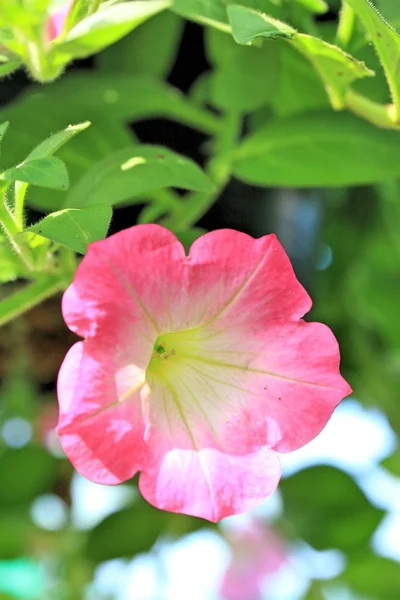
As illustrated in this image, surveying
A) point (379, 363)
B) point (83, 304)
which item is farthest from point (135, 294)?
point (379, 363)

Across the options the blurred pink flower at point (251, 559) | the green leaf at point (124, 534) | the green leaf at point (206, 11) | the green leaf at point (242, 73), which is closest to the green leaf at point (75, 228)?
the green leaf at point (206, 11)

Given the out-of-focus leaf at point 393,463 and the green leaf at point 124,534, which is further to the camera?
the out-of-focus leaf at point 393,463

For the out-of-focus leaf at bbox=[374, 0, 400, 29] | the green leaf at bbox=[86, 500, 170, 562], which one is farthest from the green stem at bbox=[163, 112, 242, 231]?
the green leaf at bbox=[86, 500, 170, 562]

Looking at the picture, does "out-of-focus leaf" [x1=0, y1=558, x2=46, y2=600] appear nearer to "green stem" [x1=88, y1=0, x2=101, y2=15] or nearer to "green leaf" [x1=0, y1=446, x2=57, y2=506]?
"green leaf" [x1=0, y1=446, x2=57, y2=506]

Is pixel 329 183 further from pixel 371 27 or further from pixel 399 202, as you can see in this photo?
pixel 399 202

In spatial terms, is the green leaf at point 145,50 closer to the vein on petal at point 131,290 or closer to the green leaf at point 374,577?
the vein on petal at point 131,290

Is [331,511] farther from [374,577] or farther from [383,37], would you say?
[383,37]

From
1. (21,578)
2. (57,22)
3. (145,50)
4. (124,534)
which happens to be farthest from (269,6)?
(21,578)
